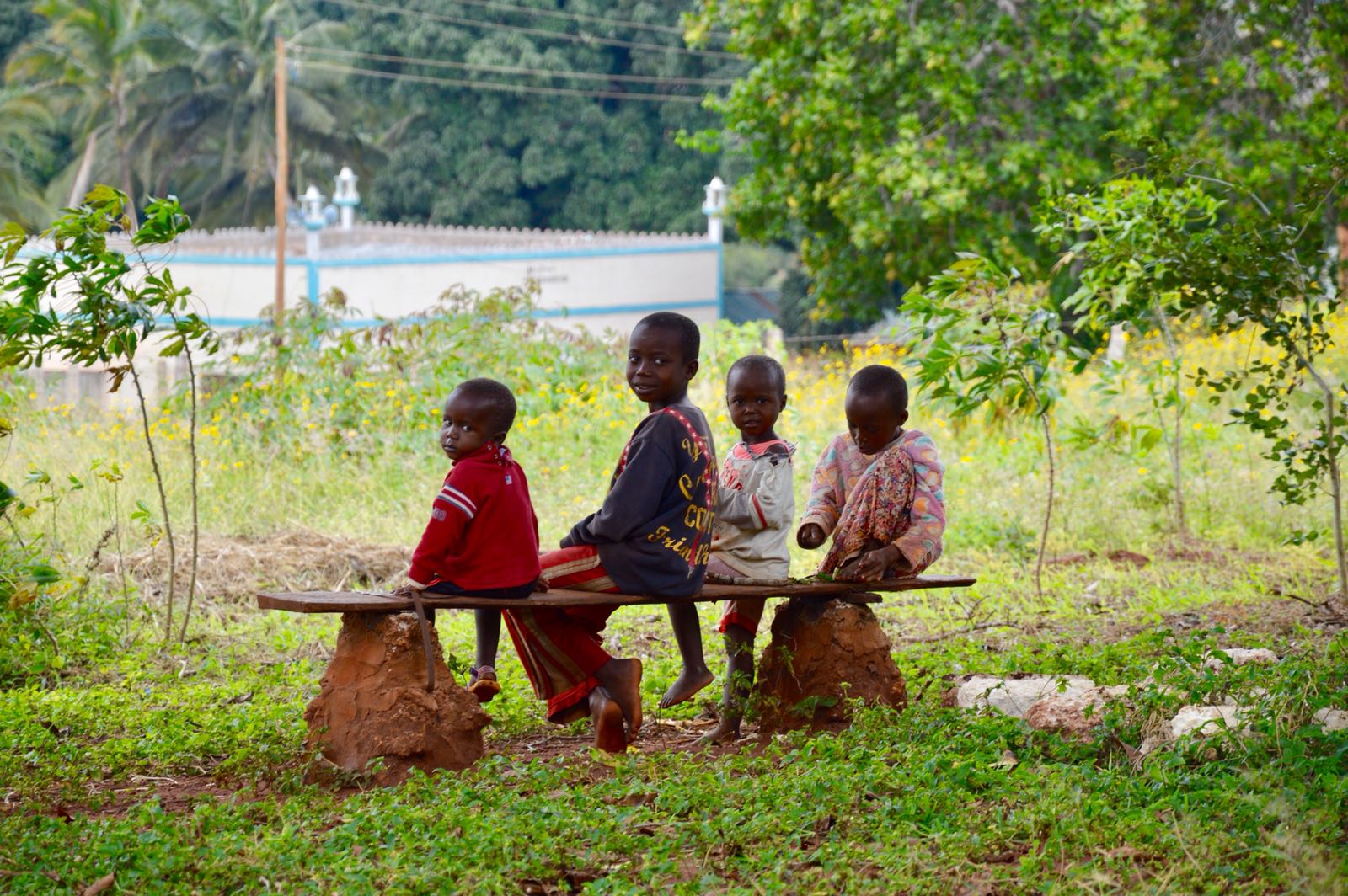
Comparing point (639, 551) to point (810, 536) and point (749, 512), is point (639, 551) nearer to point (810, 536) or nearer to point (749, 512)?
point (749, 512)

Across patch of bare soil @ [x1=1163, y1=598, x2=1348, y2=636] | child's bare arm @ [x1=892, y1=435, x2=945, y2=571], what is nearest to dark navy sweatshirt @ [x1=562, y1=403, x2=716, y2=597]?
child's bare arm @ [x1=892, y1=435, x2=945, y2=571]

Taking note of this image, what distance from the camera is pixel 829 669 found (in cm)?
527

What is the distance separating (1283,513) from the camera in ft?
30.7

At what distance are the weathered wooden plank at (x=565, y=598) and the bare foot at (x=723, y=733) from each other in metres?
0.53

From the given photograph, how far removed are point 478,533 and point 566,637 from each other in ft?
1.84

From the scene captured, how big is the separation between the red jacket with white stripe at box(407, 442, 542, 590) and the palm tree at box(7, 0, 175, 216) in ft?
87.5

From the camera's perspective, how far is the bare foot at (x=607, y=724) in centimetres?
487

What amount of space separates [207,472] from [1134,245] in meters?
6.60

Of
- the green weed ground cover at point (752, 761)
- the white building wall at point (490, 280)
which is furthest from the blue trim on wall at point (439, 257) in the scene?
the green weed ground cover at point (752, 761)

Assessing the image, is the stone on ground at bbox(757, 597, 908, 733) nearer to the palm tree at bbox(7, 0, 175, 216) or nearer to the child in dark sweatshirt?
the child in dark sweatshirt

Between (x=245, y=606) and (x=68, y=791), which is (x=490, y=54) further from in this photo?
(x=68, y=791)

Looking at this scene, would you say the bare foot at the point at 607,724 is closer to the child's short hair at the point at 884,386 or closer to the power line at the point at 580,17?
the child's short hair at the point at 884,386

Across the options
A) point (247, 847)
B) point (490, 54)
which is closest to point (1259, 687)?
point (247, 847)

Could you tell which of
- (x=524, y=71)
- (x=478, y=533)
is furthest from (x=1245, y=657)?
(x=524, y=71)
